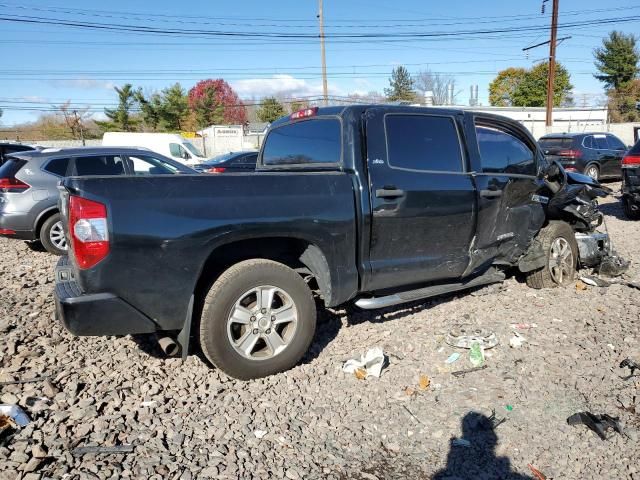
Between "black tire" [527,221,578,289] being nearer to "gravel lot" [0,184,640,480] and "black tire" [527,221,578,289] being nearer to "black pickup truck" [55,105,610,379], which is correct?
"black pickup truck" [55,105,610,379]

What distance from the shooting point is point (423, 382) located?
3617mm

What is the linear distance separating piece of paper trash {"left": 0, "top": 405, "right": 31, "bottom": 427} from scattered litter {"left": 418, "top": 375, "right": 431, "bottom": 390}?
2561 millimetres

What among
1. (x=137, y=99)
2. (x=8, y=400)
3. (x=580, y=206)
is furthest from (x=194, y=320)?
(x=137, y=99)

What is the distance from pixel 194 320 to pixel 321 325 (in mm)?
1439

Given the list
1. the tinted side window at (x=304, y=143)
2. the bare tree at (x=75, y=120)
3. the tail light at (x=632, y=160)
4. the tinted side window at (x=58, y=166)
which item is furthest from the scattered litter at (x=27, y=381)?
the bare tree at (x=75, y=120)

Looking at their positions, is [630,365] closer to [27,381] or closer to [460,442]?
[460,442]

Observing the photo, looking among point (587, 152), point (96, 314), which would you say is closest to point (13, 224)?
point (96, 314)

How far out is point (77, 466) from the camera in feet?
8.70

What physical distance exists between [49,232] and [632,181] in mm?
10569

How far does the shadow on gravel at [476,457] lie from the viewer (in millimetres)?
2674

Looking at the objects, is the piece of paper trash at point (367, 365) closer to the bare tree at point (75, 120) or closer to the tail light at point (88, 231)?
the tail light at point (88, 231)

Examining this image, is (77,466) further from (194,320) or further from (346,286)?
(346,286)

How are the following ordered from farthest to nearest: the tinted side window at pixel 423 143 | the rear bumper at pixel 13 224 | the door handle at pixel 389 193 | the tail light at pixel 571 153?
the tail light at pixel 571 153 < the rear bumper at pixel 13 224 < the tinted side window at pixel 423 143 < the door handle at pixel 389 193

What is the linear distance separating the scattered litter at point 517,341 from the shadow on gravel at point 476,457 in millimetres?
1227
